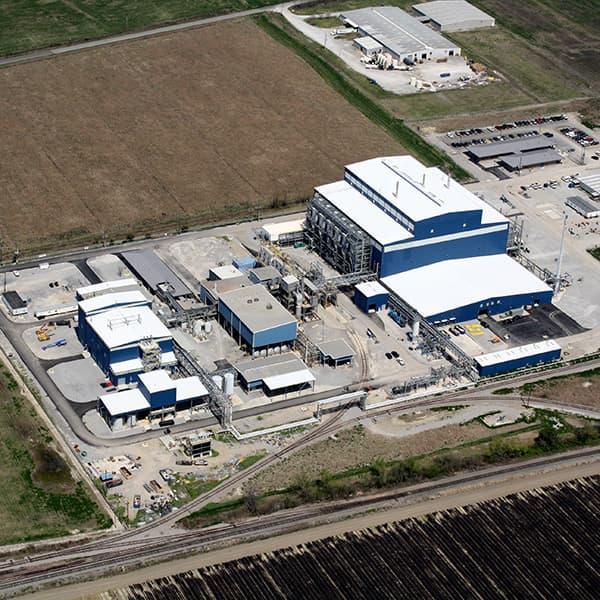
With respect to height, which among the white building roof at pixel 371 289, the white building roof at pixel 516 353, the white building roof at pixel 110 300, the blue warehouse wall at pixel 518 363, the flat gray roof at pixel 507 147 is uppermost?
the white building roof at pixel 110 300

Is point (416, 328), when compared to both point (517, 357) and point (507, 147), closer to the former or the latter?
point (517, 357)

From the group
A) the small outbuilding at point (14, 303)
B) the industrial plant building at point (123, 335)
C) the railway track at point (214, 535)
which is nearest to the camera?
the railway track at point (214, 535)

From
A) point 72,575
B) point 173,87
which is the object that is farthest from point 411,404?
point 173,87

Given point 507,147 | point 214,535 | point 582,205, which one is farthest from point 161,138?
point 214,535

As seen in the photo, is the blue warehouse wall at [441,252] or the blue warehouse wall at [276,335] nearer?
the blue warehouse wall at [276,335]

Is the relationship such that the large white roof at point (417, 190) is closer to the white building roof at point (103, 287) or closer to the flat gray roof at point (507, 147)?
the flat gray roof at point (507, 147)

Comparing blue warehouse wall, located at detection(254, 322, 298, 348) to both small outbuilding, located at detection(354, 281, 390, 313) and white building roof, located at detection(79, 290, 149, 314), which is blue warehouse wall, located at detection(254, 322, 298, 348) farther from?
white building roof, located at detection(79, 290, 149, 314)

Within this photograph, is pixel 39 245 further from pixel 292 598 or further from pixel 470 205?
pixel 292 598

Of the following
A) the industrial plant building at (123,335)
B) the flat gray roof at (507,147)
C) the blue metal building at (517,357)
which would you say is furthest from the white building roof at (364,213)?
the flat gray roof at (507,147)
